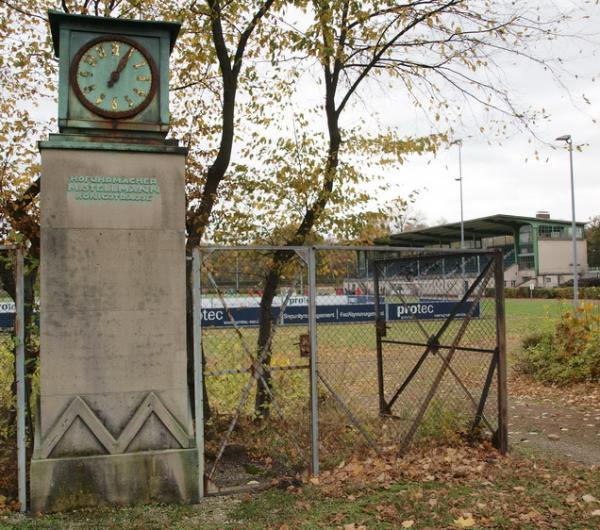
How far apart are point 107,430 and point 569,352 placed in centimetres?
1010

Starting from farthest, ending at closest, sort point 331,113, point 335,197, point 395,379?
point 395,379
point 331,113
point 335,197

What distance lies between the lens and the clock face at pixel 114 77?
618 centimetres

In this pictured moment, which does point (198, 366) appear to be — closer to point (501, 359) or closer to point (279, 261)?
point (279, 261)

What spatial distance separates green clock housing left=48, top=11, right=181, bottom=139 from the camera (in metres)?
6.13

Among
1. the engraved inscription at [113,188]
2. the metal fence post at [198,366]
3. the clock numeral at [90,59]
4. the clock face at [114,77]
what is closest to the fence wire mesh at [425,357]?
the metal fence post at [198,366]

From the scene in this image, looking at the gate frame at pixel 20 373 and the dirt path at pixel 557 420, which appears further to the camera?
the dirt path at pixel 557 420

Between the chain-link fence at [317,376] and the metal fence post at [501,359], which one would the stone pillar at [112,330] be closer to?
the chain-link fence at [317,376]

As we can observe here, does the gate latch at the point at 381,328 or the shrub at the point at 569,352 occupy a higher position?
the gate latch at the point at 381,328

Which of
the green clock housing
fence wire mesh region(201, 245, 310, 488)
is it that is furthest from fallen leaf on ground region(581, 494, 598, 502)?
the green clock housing

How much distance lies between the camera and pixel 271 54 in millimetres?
8781

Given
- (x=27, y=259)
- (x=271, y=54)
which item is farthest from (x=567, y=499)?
(x=271, y=54)

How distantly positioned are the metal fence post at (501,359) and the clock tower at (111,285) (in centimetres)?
375

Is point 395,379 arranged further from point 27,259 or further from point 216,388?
point 27,259

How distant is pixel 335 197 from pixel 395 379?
4.68 m
